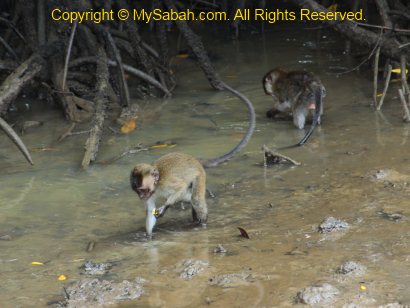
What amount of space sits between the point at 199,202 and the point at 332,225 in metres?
1.03

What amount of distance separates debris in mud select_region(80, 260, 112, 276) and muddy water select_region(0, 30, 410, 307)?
0.07 meters

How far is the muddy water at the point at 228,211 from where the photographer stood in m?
4.97

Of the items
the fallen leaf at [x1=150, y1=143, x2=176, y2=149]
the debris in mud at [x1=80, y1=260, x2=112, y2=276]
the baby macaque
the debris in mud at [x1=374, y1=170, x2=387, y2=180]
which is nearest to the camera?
the debris in mud at [x1=80, y1=260, x2=112, y2=276]

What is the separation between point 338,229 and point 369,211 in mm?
454

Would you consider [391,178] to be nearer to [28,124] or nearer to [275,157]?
[275,157]

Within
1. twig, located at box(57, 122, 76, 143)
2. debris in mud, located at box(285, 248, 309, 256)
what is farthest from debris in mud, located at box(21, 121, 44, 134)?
debris in mud, located at box(285, 248, 309, 256)

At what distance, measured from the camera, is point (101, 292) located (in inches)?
195

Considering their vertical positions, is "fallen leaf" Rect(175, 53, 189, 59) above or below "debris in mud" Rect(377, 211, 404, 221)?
above

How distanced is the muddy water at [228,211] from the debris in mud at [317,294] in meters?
0.06

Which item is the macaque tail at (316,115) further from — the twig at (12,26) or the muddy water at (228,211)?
the twig at (12,26)

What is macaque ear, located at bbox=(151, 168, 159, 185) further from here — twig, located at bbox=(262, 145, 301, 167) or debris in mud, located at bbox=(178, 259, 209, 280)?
twig, located at bbox=(262, 145, 301, 167)

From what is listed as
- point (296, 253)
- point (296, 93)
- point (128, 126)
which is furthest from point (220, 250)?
point (296, 93)

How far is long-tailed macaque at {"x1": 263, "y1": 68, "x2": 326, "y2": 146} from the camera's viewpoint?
8891 millimetres

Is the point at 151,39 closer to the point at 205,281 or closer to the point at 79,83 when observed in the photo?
the point at 79,83
